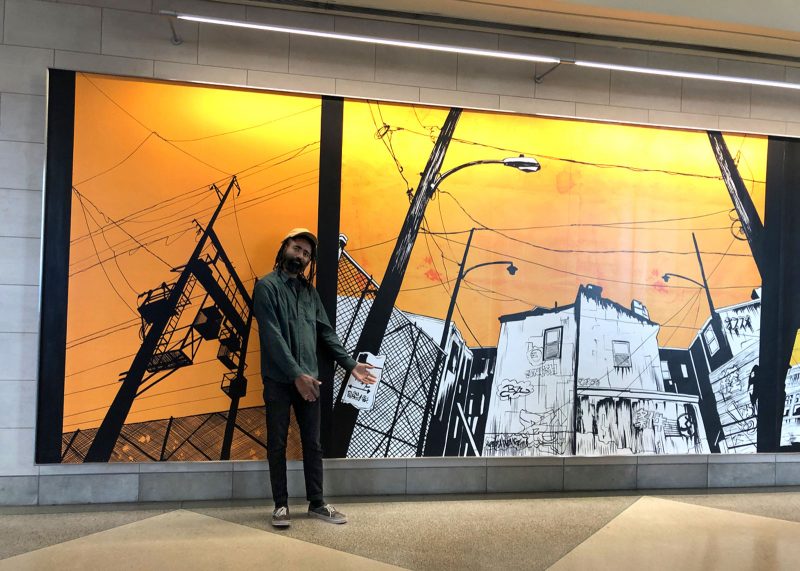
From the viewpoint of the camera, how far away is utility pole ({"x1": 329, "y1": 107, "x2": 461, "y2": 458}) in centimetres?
438

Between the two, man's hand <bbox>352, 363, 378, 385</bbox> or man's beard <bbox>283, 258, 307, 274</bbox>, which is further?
man's hand <bbox>352, 363, 378, 385</bbox>

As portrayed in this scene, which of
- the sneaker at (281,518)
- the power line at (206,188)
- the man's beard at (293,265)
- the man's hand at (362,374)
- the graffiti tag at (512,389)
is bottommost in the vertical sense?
the sneaker at (281,518)


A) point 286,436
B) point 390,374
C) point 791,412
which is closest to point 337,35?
point 390,374

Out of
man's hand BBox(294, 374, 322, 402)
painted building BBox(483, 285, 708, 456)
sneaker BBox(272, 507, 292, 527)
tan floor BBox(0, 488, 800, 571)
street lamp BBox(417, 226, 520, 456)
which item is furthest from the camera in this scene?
painted building BBox(483, 285, 708, 456)

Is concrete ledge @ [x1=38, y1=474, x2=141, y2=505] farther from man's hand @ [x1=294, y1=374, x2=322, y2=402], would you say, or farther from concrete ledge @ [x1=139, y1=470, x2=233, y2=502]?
man's hand @ [x1=294, y1=374, x2=322, y2=402]

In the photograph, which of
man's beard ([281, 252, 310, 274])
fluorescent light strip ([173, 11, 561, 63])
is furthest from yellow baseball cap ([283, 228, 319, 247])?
fluorescent light strip ([173, 11, 561, 63])

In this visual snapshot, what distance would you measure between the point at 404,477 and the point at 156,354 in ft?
6.37

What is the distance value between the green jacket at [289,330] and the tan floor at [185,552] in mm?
952

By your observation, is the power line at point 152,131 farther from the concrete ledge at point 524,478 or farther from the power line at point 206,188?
the concrete ledge at point 524,478

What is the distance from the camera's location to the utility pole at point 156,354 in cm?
409

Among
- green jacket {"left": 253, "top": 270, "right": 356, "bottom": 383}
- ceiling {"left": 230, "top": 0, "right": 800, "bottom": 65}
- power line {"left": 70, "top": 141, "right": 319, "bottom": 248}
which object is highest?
ceiling {"left": 230, "top": 0, "right": 800, "bottom": 65}

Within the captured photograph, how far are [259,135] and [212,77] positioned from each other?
52 cm

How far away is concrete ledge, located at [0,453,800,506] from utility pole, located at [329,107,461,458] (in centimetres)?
27

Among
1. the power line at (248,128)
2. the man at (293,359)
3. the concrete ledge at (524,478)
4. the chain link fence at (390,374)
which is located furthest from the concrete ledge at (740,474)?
the power line at (248,128)
